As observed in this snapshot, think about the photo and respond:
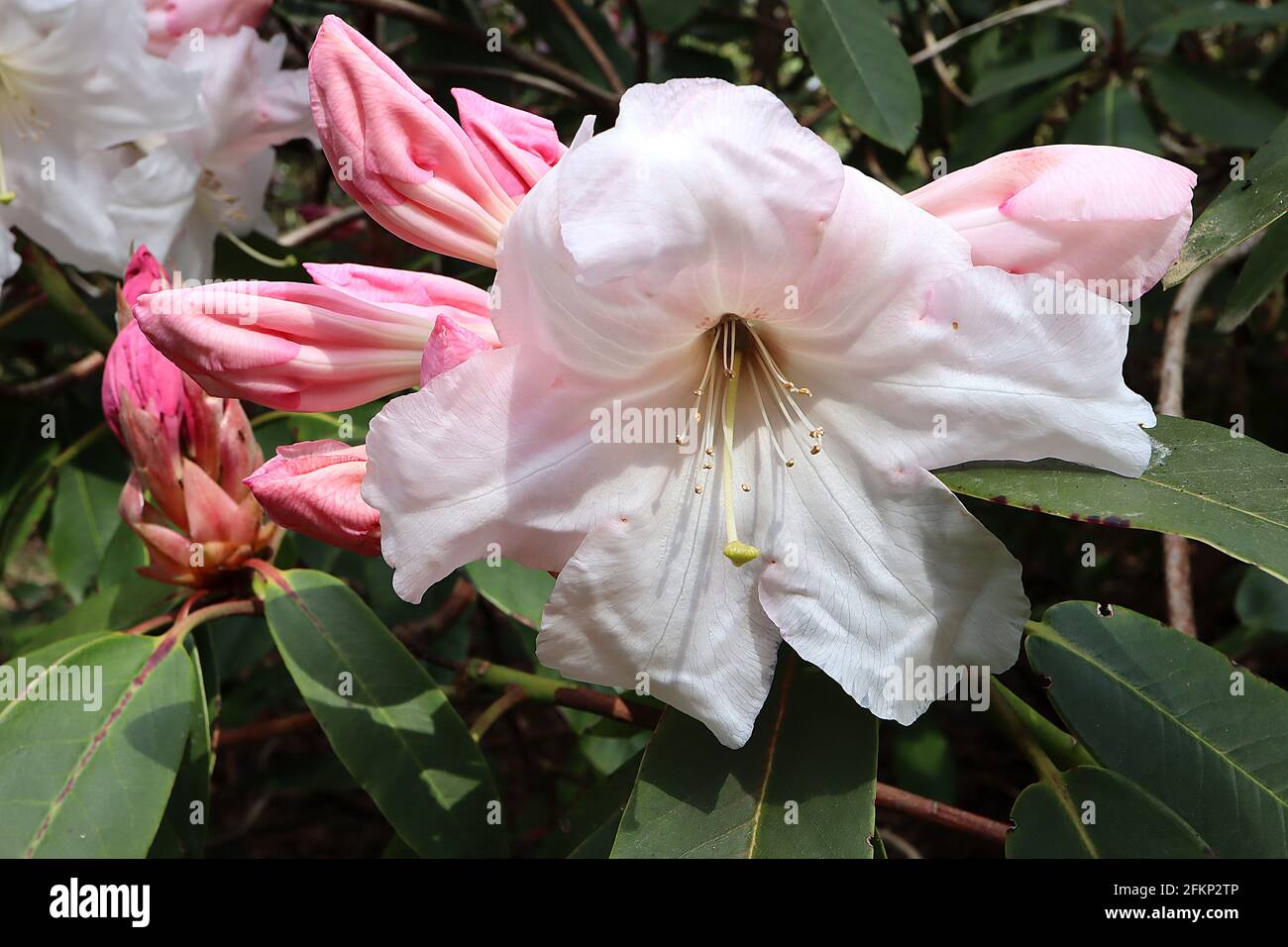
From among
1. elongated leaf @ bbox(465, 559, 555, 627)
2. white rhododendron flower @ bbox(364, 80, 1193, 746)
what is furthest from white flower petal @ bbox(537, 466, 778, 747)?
elongated leaf @ bbox(465, 559, 555, 627)

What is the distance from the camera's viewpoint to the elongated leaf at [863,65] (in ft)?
4.99

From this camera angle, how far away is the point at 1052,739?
3.68ft

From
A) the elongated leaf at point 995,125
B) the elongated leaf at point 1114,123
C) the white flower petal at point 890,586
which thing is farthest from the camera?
the elongated leaf at point 995,125

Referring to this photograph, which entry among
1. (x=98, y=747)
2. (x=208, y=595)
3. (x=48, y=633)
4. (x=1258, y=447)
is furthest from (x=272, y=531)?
(x=1258, y=447)

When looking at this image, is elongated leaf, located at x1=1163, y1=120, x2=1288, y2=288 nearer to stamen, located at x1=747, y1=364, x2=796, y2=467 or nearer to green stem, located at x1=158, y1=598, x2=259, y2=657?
stamen, located at x1=747, y1=364, x2=796, y2=467

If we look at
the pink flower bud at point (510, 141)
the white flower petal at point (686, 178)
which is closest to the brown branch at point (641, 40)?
the pink flower bud at point (510, 141)

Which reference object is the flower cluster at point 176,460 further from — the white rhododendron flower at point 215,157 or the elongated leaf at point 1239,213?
the elongated leaf at point 1239,213

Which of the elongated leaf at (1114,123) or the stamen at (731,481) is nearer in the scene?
the stamen at (731,481)

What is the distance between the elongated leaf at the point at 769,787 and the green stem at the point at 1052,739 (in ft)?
0.68

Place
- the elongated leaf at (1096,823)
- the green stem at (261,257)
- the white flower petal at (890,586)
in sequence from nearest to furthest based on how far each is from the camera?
the white flower petal at (890,586) → the elongated leaf at (1096,823) → the green stem at (261,257)

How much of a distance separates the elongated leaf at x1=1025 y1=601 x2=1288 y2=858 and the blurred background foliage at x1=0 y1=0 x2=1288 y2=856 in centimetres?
26

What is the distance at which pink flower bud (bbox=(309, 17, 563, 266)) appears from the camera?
2.99 ft

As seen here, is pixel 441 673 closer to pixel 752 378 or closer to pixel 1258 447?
pixel 752 378
